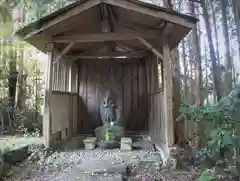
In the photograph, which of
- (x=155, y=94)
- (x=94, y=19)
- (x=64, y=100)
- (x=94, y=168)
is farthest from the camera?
(x=64, y=100)

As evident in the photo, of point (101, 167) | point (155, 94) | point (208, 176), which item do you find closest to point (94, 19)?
point (155, 94)

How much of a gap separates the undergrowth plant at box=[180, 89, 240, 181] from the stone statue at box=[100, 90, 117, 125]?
5175mm

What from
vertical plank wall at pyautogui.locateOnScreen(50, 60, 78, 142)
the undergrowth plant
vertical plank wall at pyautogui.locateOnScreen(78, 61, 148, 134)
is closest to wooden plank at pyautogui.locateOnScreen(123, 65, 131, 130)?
vertical plank wall at pyautogui.locateOnScreen(78, 61, 148, 134)

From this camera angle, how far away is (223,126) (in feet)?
9.48

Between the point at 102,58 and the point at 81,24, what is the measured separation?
2.77 metres

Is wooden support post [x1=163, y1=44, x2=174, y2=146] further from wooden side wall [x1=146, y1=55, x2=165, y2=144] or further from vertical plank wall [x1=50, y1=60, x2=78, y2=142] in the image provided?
vertical plank wall [x1=50, y1=60, x2=78, y2=142]

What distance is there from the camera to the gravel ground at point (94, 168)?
14.3 ft

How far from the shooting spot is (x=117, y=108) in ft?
28.6

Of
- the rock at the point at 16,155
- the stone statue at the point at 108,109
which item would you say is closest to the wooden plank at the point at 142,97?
the stone statue at the point at 108,109

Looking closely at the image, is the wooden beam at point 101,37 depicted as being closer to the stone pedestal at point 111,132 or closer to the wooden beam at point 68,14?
the wooden beam at point 68,14

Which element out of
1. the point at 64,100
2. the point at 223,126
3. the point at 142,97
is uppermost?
the point at 142,97

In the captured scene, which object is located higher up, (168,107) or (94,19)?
(94,19)

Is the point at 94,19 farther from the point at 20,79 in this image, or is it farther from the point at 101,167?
the point at 20,79

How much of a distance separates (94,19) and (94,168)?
405 cm
